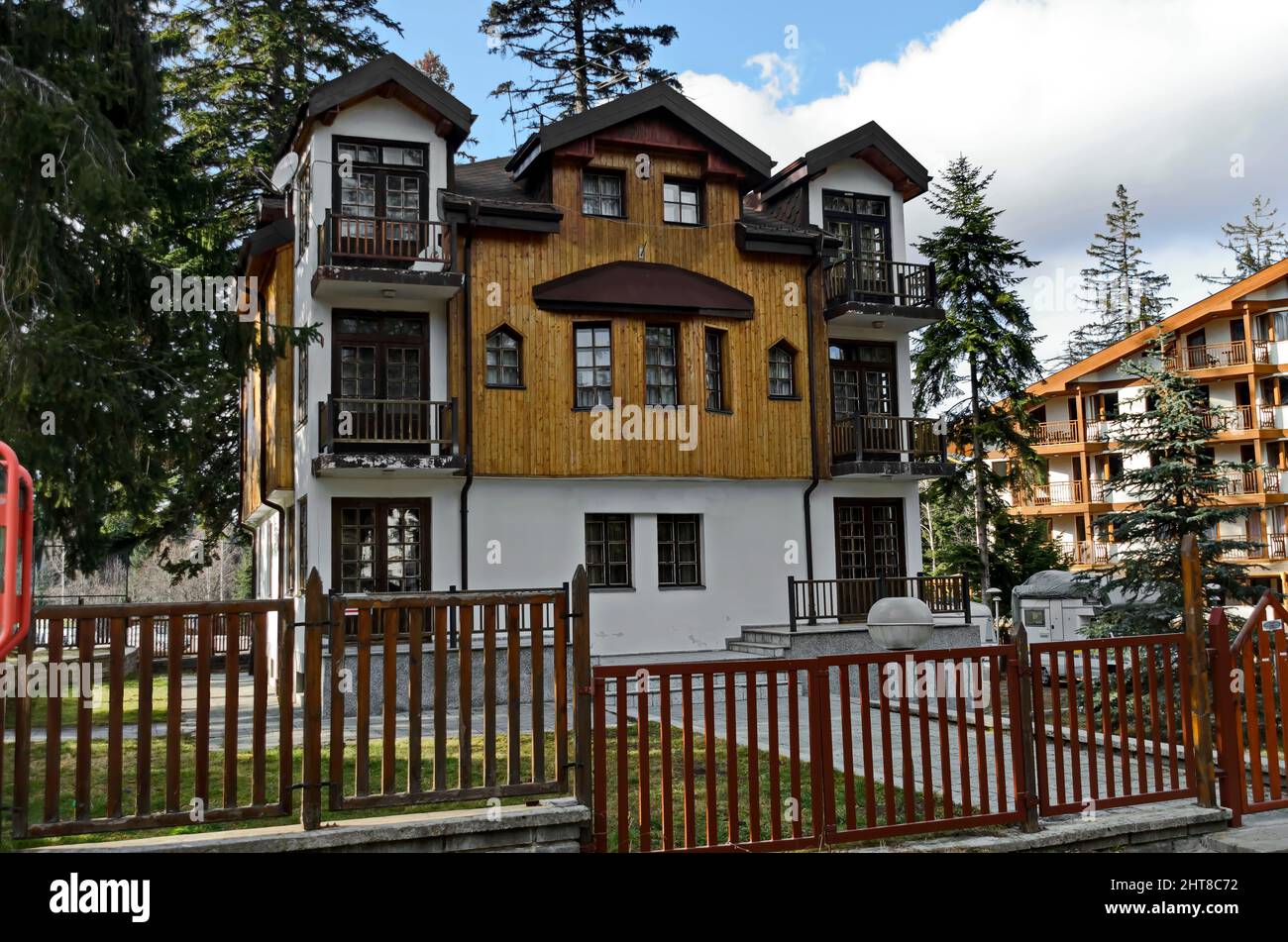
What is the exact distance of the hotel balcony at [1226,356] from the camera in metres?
44.0

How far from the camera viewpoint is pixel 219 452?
93.5ft

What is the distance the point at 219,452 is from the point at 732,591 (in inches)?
582

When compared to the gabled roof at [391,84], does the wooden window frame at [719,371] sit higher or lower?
lower

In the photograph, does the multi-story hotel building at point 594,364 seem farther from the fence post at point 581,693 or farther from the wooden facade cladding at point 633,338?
the fence post at point 581,693

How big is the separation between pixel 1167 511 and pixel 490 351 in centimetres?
1239

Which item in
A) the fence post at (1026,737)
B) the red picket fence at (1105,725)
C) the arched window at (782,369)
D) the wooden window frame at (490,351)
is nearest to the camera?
the fence post at (1026,737)

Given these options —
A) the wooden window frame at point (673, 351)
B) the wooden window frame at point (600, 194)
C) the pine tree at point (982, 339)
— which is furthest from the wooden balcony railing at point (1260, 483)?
the wooden window frame at point (600, 194)

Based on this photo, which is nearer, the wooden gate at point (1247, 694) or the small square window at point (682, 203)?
the wooden gate at point (1247, 694)

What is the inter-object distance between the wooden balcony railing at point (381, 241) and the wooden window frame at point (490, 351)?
1.70 m

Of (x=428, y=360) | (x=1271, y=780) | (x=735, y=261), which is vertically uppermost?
(x=735, y=261)

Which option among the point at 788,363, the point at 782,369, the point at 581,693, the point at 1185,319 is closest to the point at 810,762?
the point at 581,693

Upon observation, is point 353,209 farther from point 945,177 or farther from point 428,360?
point 945,177

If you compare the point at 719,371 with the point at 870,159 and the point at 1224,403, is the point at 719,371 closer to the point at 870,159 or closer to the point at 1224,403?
the point at 870,159
